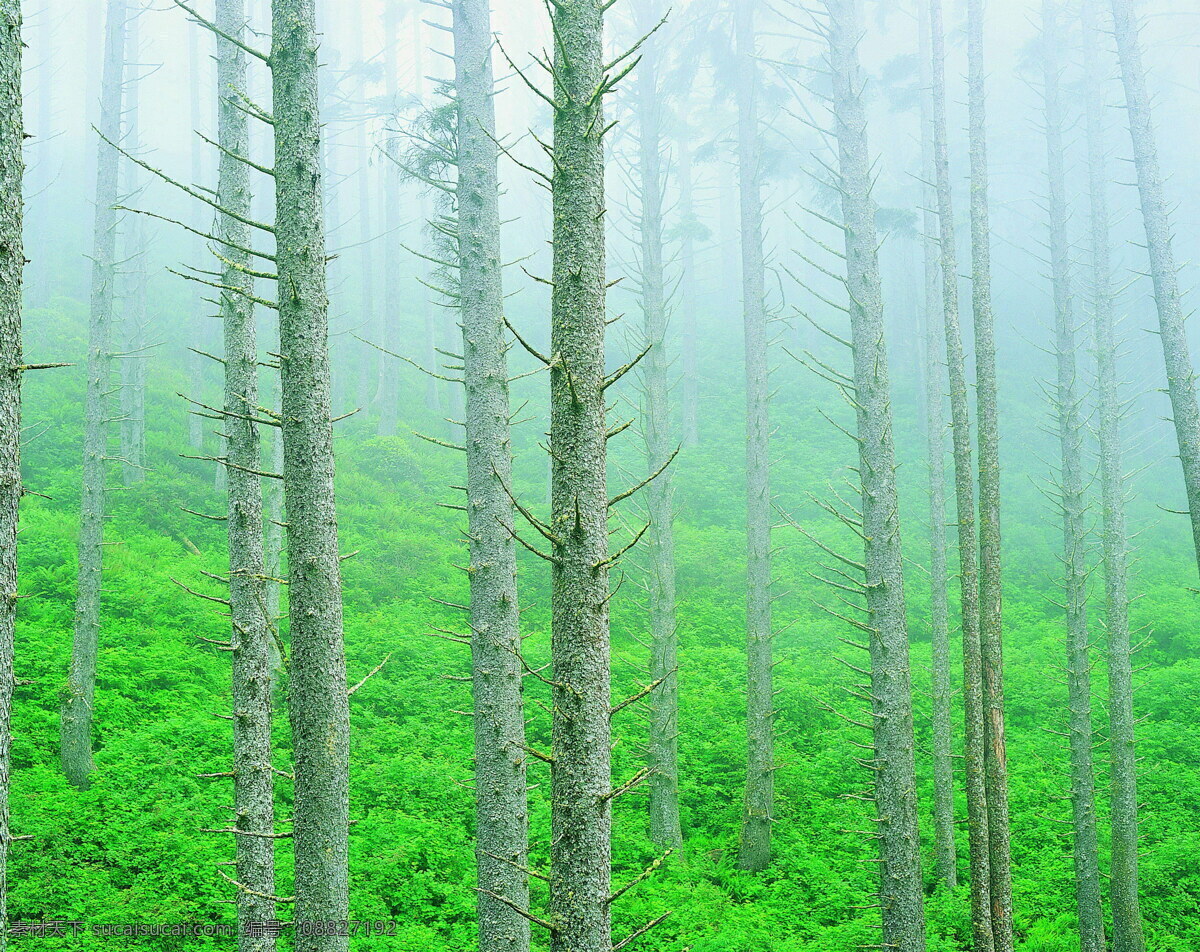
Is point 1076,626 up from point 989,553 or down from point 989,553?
down

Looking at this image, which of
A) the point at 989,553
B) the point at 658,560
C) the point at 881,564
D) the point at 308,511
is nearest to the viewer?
the point at 308,511

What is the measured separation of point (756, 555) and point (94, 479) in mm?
8941

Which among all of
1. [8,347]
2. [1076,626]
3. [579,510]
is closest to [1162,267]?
[1076,626]

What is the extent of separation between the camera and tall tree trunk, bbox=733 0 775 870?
10.0 meters

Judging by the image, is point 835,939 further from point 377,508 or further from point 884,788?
point 377,508

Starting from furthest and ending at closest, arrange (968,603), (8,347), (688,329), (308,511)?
(688,329)
(968,603)
(308,511)
(8,347)

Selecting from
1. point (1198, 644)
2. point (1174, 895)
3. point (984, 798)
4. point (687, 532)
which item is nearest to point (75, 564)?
point (687, 532)

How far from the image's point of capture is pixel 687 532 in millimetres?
18531

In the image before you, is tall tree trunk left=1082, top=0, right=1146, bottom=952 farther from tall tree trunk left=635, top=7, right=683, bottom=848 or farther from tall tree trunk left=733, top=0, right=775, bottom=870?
tall tree trunk left=635, top=7, right=683, bottom=848

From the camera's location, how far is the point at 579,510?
3623 mm

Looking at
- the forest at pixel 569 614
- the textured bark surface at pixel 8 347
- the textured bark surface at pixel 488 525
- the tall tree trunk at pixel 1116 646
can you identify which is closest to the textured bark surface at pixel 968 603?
the forest at pixel 569 614

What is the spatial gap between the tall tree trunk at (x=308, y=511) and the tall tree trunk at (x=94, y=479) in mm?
6386

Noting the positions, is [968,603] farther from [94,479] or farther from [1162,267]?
[94,479]

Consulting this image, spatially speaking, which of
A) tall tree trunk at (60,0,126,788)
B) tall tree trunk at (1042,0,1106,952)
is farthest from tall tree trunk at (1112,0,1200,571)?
tall tree trunk at (60,0,126,788)
